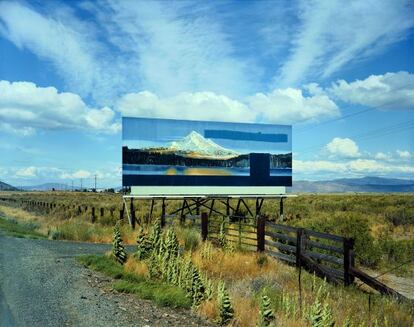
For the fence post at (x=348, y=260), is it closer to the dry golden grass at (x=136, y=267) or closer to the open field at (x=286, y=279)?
the open field at (x=286, y=279)

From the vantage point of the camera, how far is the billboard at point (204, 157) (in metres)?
25.9

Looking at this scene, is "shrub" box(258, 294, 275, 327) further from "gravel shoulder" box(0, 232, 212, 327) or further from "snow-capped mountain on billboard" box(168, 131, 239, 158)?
"snow-capped mountain on billboard" box(168, 131, 239, 158)

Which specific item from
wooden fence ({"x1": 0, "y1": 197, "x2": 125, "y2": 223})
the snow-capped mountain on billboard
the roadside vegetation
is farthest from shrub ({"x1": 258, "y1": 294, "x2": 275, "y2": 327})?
the snow-capped mountain on billboard

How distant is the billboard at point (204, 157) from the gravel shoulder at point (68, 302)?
14.1 meters

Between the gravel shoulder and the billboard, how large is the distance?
14.1m

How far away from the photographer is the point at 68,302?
806 centimetres

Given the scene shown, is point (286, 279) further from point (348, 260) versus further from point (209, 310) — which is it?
point (209, 310)

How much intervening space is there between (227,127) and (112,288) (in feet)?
66.1

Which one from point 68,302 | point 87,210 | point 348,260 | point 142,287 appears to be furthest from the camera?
point 87,210

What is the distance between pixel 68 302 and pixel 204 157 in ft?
65.2

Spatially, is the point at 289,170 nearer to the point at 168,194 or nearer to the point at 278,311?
the point at 168,194

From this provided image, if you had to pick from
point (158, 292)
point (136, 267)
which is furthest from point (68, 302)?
point (136, 267)

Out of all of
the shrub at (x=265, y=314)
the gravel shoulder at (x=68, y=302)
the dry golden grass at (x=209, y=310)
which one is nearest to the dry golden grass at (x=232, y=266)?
the gravel shoulder at (x=68, y=302)

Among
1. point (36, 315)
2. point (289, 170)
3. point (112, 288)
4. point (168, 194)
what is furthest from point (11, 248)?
point (289, 170)
